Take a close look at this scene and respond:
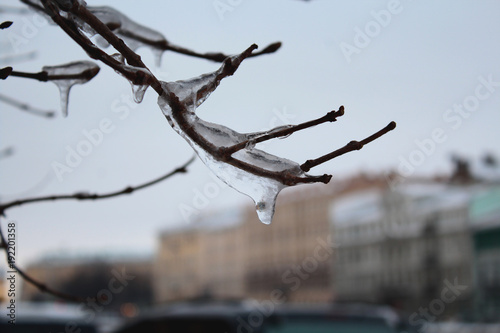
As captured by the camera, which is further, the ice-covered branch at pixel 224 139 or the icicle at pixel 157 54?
the icicle at pixel 157 54

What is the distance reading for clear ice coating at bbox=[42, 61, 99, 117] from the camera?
1.86m

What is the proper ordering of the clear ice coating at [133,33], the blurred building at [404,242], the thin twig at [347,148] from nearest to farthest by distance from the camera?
the thin twig at [347,148], the clear ice coating at [133,33], the blurred building at [404,242]

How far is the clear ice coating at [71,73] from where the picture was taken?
6.11ft

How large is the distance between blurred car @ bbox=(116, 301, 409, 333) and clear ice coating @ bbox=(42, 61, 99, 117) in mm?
3871

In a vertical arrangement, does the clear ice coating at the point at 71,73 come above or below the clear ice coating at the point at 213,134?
above

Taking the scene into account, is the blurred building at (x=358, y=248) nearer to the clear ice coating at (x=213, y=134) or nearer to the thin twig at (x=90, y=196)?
the thin twig at (x=90, y=196)

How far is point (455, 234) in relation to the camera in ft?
151

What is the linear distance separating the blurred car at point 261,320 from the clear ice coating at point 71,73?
387cm

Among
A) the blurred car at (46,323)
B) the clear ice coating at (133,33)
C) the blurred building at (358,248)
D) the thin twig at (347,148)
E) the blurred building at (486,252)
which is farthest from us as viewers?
the blurred building at (358,248)

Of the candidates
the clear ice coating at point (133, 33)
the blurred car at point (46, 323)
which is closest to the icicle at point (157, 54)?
the clear ice coating at point (133, 33)

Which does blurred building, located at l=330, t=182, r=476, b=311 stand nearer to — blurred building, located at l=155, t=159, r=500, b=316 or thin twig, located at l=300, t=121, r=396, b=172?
blurred building, located at l=155, t=159, r=500, b=316

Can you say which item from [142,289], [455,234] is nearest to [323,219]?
[455,234]

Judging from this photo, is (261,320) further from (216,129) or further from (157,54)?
(216,129)

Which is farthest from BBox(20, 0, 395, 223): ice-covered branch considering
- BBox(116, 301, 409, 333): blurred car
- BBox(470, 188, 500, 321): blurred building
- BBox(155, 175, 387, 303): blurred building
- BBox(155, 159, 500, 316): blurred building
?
BBox(155, 175, 387, 303): blurred building
